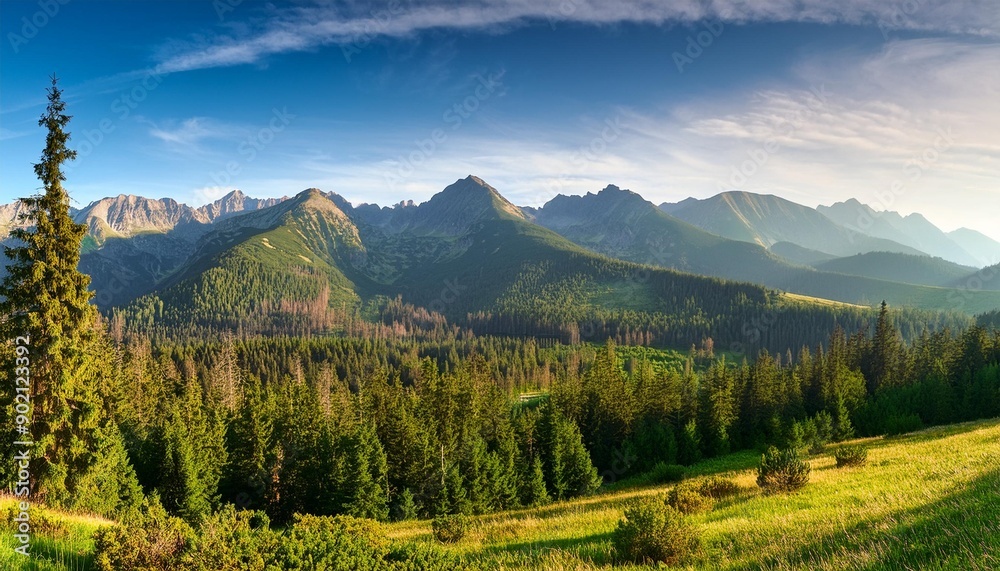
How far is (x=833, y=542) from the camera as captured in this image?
9625 millimetres

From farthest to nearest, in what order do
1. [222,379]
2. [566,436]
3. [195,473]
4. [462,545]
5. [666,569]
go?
[222,379], [566,436], [195,473], [462,545], [666,569]

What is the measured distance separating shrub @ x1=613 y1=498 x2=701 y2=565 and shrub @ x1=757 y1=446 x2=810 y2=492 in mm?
10289

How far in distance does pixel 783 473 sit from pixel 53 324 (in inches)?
1476

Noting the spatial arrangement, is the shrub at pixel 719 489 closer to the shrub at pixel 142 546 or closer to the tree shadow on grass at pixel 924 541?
the tree shadow on grass at pixel 924 541

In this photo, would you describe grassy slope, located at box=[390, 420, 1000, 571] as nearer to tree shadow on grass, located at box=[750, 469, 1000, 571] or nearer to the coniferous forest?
tree shadow on grass, located at box=[750, 469, 1000, 571]

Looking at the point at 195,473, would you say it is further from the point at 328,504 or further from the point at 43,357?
the point at 43,357

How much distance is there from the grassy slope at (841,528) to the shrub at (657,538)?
0.47 meters

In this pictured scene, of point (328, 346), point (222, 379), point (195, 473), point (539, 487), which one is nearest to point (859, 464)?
point (539, 487)

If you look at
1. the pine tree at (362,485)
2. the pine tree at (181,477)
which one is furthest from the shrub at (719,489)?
the pine tree at (181,477)

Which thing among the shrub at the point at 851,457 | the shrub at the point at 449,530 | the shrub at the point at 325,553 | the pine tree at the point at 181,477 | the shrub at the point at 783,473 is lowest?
the pine tree at the point at 181,477

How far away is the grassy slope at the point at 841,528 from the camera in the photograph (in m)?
7.95

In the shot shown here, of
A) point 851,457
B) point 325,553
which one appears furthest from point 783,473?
point 325,553

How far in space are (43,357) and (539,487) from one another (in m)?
43.9

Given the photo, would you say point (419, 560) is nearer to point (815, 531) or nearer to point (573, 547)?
point (573, 547)
